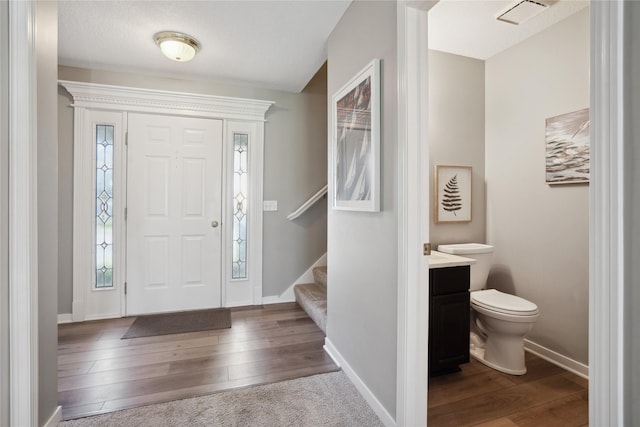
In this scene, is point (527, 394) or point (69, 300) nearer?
point (527, 394)

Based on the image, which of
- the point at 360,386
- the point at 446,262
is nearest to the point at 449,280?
the point at 446,262

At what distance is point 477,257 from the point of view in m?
2.40

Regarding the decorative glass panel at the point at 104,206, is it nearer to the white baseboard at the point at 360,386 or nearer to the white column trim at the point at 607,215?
the white baseboard at the point at 360,386

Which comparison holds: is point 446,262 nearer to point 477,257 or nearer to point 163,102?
point 477,257

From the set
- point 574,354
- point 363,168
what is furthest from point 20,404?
point 574,354

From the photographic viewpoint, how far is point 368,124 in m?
1.69

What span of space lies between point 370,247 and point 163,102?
8.66 feet

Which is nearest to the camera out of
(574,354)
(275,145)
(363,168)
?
(363,168)

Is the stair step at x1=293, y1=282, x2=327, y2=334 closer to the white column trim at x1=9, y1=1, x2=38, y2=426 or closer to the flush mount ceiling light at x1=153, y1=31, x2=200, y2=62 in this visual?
the white column trim at x1=9, y1=1, x2=38, y2=426

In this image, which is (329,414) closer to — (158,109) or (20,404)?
(20,404)

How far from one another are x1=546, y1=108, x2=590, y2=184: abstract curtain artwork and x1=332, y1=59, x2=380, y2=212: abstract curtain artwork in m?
1.51

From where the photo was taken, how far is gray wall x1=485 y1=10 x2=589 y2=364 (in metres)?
2.09

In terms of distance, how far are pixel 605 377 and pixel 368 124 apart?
4.55 ft

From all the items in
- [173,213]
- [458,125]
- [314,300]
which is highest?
[458,125]
